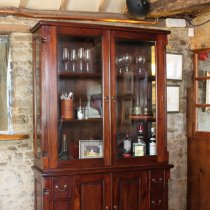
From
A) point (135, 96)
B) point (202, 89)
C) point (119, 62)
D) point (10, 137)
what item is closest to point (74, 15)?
point (119, 62)

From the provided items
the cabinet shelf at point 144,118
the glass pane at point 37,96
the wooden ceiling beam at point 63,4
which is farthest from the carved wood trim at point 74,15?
the cabinet shelf at point 144,118

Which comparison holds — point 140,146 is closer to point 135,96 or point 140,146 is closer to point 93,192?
point 135,96

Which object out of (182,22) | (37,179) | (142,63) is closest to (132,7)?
(142,63)

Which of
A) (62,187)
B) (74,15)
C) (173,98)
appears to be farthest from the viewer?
(173,98)

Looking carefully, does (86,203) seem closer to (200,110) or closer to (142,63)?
(142,63)

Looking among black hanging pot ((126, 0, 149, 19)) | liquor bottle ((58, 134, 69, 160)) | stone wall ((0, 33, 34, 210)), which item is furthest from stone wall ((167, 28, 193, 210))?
stone wall ((0, 33, 34, 210))

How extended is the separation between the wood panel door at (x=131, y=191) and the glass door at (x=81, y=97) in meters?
0.28

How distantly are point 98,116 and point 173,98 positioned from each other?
1303 millimetres

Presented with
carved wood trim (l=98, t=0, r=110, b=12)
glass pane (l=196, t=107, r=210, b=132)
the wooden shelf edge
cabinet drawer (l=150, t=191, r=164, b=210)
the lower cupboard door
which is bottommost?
cabinet drawer (l=150, t=191, r=164, b=210)

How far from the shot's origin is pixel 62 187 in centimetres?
356

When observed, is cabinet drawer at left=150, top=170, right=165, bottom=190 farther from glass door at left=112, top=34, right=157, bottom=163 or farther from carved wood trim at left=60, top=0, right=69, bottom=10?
carved wood trim at left=60, top=0, right=69, bottom=10

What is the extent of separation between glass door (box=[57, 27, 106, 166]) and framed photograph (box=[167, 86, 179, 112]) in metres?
1.23

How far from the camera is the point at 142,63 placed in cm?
402

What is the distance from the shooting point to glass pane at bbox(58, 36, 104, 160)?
3703 mm
